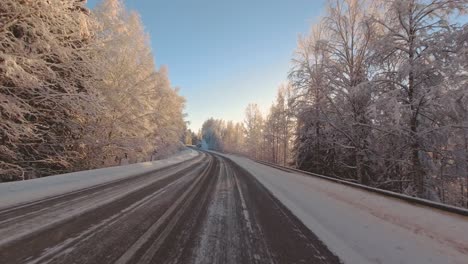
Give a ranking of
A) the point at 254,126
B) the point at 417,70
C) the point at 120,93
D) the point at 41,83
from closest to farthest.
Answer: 1. the point at 41,83
2. the point at 417,70
3. the point at 120,93
4. the point at 254,126

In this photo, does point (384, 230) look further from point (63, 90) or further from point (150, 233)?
point (63, 90)

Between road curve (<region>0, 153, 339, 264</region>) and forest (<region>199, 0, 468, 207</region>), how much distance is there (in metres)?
8.07

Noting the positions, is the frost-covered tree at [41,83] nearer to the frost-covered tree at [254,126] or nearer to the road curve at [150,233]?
the road curve at [150,233]

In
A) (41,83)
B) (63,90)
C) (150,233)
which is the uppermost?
(63,90)

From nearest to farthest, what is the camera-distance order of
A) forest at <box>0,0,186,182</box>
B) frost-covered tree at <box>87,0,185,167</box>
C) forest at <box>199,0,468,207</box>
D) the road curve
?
1. the road curve
2. forest at <box>0,0,186,182</box>
3. forest at <box>199,0,468,207</box>
4. frost-covered tree at <box>87,0,185,167</box>

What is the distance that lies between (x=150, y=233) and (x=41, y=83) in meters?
8.19

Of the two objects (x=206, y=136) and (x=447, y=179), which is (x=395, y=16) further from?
(x=206, y=136)

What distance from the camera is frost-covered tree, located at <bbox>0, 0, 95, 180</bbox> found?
9.23 m

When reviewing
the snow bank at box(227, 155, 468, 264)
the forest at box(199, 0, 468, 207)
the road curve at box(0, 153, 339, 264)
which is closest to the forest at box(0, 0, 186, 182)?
the road curve at box(0, 153, 339, 264)

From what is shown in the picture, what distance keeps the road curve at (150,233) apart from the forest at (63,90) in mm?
5107

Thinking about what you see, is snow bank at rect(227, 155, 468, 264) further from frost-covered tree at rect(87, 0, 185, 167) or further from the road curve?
frost-covered tree at rect(87, 0, 185, 167)

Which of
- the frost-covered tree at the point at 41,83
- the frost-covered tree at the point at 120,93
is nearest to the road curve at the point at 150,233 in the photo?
the frost-covered tree at the point at 41,83

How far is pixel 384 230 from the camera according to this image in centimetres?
532

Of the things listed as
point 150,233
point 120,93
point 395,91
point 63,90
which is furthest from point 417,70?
point 120,93
